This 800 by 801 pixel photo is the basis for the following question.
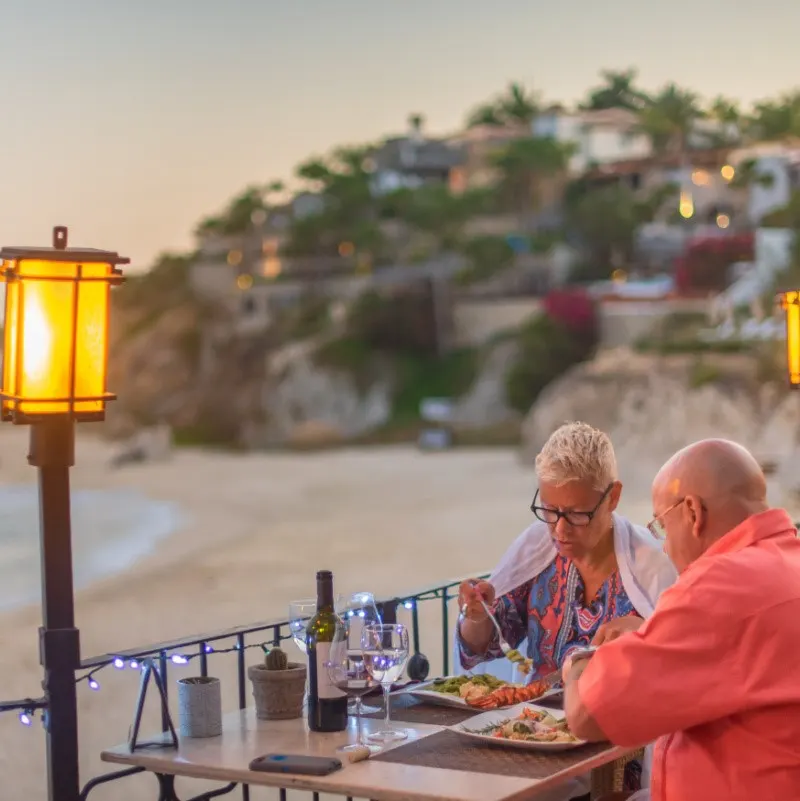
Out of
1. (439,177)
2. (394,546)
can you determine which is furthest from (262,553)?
(439,177)

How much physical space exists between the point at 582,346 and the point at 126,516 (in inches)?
591

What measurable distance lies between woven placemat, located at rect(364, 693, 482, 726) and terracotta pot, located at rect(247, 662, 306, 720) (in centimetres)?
15

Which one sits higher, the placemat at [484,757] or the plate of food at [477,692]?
the plate of food at [477,692]

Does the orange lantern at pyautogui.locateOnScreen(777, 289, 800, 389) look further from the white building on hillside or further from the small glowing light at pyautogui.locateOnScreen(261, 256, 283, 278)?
the white building on hillside

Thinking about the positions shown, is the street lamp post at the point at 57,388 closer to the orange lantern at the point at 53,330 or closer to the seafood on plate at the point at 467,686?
the orange lantern at the point at 53,330

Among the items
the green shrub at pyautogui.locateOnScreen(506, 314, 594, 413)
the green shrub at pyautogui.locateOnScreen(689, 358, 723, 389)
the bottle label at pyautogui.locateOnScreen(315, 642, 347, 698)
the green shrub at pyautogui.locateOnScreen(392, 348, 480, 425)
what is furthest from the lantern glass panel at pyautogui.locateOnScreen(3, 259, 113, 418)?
the green shrub at pyautogui.locateOnScreen(392, 348, 480, 425)

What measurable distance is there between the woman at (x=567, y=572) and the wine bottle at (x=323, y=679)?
20.9 inches

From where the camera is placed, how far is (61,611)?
272cm

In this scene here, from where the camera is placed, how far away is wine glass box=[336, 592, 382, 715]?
8.20 ft

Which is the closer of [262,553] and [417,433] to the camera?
[262,553]

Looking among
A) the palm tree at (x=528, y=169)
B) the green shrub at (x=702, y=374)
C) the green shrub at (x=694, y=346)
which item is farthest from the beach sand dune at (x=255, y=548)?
the palm tree at (x=528, y=169)

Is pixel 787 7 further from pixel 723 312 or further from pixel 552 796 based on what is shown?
pixel 552 796

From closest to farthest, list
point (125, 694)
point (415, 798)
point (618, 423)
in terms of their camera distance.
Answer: point (415, 798) → point (125, 694) → point (618, 423)

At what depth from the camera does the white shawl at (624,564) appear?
9.92 feet
